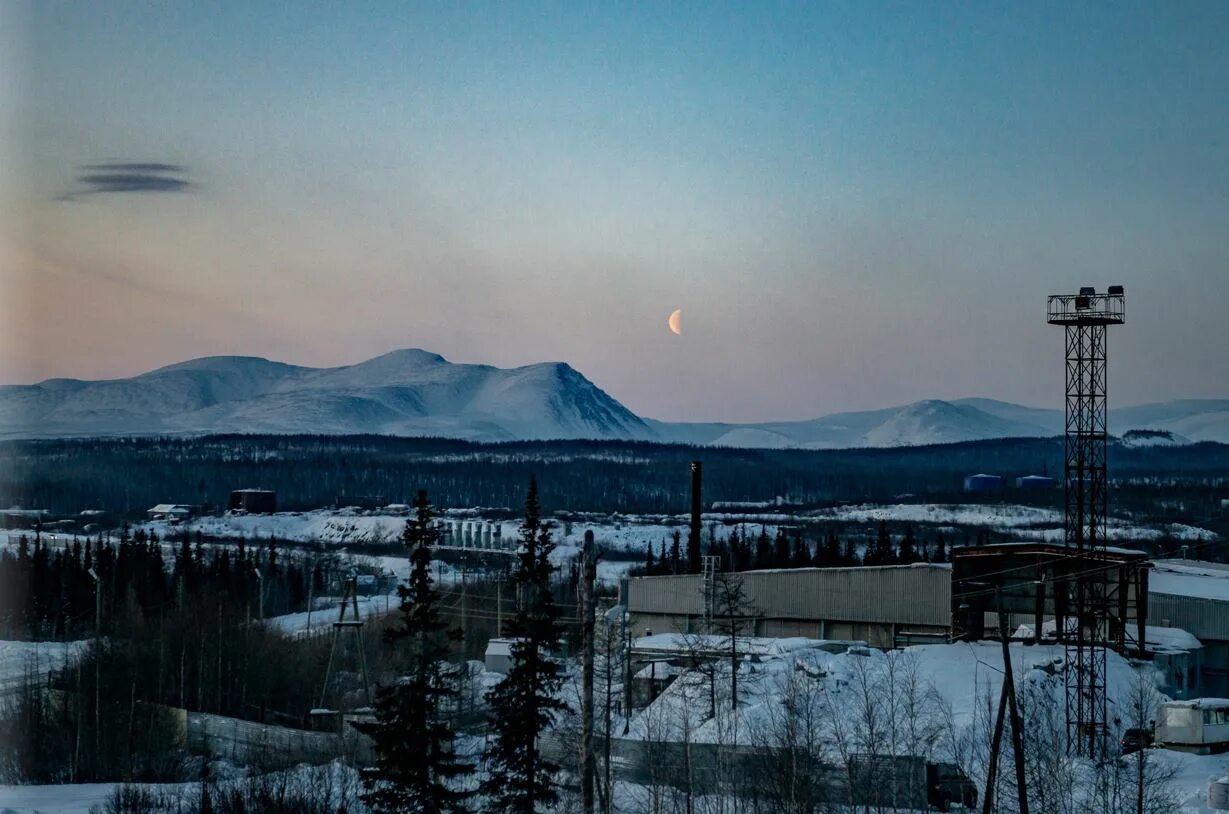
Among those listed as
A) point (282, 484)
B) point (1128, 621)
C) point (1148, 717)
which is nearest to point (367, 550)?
point (282, 484)

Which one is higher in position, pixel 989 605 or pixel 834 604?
pixel 989 605

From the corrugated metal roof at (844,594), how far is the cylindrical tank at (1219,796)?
1808 cm

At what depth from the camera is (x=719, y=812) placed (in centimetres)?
2669

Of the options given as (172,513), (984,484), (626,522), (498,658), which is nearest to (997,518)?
(984,484)

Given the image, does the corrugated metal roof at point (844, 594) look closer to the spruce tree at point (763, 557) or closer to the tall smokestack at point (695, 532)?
the tall smokestack at point (695, 532)

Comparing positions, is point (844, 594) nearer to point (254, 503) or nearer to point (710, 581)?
point (710, 581)

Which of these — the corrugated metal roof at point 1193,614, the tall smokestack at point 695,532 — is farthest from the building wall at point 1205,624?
the tall smokestack at point 695,532

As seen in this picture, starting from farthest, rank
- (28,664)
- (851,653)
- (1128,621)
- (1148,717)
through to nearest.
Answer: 1. (28,664)
2. (1128,621)
3. (851,653)
4. (1148,717)

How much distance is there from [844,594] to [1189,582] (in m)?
10.6

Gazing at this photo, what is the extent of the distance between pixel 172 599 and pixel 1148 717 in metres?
42.5

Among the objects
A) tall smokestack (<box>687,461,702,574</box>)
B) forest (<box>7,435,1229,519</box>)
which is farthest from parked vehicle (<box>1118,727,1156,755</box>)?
forest (<box>7,435,1229,519</box>)

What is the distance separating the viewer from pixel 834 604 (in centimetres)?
4466

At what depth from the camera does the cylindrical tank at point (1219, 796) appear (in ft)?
78.2

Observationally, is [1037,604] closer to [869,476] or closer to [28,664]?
[28,664]
